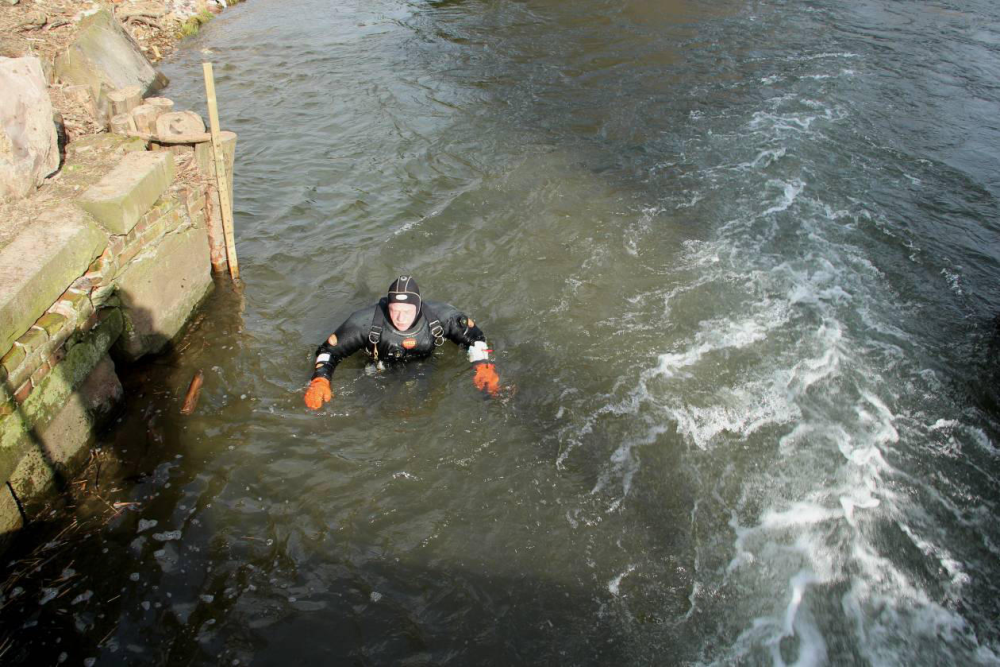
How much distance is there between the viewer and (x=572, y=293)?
7594 mm

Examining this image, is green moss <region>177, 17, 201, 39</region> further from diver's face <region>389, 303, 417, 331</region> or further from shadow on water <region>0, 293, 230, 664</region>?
diver's face <region>389, 303, 417, 331</region>

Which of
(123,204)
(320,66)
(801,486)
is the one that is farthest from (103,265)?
(320,66)

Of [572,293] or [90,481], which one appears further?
[572,293]

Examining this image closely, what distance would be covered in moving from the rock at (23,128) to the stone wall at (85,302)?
351mm

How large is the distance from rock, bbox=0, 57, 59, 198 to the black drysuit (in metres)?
2.74

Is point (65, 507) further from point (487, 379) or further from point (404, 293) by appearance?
point (487, 379)

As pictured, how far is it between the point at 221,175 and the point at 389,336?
8.75 ft

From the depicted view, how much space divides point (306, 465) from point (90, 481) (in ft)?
5.25

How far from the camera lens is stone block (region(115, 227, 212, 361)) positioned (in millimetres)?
5855

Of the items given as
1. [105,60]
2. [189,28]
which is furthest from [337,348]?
[189,28]

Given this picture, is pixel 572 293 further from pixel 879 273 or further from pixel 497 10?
pixel 497 10

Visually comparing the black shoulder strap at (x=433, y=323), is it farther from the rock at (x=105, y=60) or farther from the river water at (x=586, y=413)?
the rock at (x=105, y=60)

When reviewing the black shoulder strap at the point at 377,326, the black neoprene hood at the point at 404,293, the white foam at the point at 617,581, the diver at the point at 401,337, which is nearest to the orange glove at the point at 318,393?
the diver at the point at 401,337

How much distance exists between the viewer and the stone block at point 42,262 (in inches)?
173
